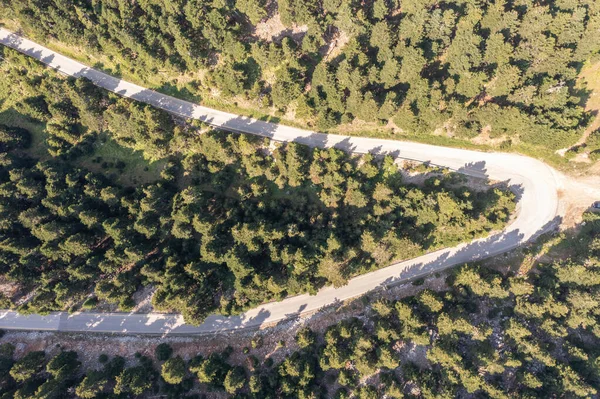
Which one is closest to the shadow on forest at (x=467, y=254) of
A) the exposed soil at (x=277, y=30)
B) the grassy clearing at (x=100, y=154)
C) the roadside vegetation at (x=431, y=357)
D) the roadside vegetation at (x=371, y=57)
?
the roadside vegetation at (x=431, y=357)

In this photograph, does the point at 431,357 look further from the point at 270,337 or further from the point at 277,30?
the point at 277,30

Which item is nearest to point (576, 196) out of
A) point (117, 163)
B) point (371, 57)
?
point (371, 57)

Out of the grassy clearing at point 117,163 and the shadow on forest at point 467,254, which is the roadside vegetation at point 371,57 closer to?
the grassy clearing at point 117,163

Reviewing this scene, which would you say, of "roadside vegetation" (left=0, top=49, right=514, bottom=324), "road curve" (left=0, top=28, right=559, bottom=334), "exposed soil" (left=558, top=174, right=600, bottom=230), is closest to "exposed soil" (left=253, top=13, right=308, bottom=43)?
"road curve" (left=0, top=28, right=559, bottom=334)

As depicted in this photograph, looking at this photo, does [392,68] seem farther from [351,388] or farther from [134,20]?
[351,388]

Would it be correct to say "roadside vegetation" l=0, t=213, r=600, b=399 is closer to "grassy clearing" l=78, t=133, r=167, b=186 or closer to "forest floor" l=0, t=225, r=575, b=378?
"forest floor" l=0, t=225, r=575, b=378

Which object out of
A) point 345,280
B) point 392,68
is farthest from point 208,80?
point 345,280
